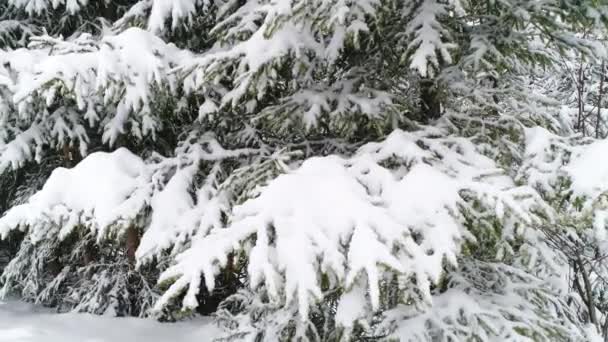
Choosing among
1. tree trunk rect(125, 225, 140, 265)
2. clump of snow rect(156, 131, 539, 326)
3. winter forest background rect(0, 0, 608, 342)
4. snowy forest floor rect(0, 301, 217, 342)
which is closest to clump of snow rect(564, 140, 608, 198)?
winter forest background rect(0, 0, 608, 342)

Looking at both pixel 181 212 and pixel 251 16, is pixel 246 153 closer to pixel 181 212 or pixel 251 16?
pixel 181 212

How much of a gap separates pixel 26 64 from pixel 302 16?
2.25 metres

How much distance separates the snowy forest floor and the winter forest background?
55cm

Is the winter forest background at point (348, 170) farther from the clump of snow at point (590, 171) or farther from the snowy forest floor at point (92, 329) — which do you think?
the snowy forest floor at point (92, 329)

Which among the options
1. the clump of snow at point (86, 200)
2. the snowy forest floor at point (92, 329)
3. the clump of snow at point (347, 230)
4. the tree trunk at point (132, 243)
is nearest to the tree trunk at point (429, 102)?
the clump of snow at point (347, 230)

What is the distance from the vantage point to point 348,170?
2.94 metres

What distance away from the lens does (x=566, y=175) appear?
2.79m

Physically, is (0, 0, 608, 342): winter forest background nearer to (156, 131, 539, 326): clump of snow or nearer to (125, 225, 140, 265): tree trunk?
(156, 131, 539, 326): clump of snow

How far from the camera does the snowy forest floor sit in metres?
3.79

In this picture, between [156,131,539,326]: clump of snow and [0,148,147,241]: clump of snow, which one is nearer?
[156,131,539,326]: clump of snow

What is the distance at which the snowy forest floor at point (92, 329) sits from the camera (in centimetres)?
379

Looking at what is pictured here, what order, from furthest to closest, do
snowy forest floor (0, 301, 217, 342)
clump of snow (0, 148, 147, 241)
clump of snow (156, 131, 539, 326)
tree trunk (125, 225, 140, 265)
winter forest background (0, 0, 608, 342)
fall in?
tree trunk (125, 225, 140, 265) → snowy forest floor (0, 301, 217, 342) → clump of snow (0, 148, 147, 241) → winter forest background (0, 0, 608, 342) → clump of snow (156, 131, 539, 326)

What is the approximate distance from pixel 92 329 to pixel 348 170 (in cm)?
271

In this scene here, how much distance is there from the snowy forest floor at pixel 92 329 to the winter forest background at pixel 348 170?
554mm
